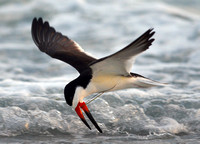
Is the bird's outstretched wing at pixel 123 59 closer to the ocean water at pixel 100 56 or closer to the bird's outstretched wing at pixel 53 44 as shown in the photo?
the ocean water at pixel 100 56

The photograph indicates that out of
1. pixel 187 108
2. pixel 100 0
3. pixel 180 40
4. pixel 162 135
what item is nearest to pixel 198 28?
pixel 180 40

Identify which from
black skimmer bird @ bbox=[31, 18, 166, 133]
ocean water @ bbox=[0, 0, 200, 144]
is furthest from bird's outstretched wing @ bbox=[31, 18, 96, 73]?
ocean water @ bbox=[0, 0, 200, 144]

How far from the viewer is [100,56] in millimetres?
8125

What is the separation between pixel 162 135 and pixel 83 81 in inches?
42.5

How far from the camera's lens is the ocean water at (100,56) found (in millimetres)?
4547

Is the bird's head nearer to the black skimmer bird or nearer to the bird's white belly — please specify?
the black skimmer bird

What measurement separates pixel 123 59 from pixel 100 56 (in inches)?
164

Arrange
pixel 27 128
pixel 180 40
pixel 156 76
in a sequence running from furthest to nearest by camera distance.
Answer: pixel 180 40 → pixel 156 76 → pixel 27 128

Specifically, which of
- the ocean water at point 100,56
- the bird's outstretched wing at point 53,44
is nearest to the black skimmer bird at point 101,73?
the bird's outstretched wing at point 53,44

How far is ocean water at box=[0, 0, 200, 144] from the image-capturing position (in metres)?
4.55

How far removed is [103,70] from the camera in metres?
4.23

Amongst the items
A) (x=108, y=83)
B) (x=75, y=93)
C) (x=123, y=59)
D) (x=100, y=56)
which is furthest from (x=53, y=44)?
(x=100, y=56)

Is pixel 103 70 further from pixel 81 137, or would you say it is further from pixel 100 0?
pixel 100 0

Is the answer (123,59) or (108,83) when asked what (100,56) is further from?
(123,59)
